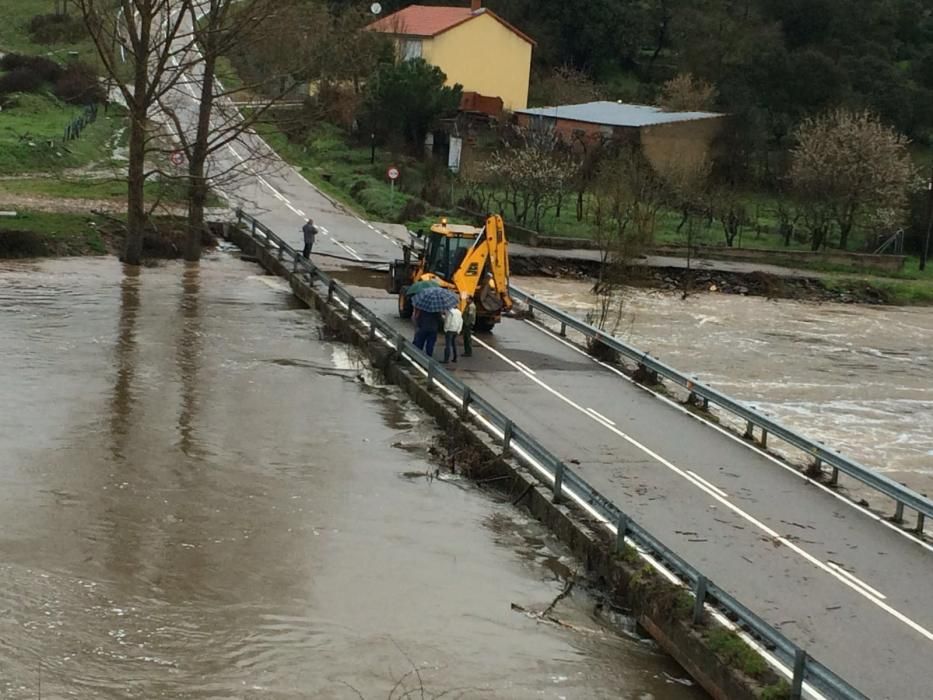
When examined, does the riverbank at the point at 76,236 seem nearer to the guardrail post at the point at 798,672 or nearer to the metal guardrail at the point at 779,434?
the metal guardrail at the point at 779,434

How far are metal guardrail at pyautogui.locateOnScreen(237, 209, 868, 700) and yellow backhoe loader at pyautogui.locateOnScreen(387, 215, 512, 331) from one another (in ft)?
5.81

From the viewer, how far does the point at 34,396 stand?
69.7 feet

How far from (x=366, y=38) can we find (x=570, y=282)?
30001 millimetres

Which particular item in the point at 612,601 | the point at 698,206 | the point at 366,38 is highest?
the point at 366,38

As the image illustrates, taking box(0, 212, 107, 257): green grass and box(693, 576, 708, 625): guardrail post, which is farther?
box(0, 212, 107, 257): green grass

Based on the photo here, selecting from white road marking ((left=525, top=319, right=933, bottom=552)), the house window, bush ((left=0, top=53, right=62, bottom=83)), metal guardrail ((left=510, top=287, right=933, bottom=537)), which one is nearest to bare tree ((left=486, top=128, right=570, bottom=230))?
the house window

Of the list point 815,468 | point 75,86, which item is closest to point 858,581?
point 815,468

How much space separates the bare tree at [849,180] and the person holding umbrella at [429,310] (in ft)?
107

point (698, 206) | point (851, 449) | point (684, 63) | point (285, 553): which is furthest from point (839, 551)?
point (684, 63)

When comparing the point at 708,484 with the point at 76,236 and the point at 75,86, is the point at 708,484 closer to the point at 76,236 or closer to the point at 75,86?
the point at 76,236

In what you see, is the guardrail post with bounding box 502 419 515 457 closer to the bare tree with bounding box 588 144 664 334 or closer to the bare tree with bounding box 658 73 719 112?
the bare tree with bounding box 588 144 664 334

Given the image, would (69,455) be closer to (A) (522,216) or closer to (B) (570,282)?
(B) (570,282)

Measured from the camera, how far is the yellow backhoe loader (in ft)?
88.1

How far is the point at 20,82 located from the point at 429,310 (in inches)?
1875
